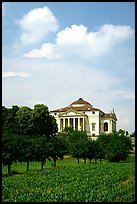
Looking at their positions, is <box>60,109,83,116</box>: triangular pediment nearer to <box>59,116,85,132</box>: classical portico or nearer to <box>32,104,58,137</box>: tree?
<box>59,116,85,132</box>: classical portico

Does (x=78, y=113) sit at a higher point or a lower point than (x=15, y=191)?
higher

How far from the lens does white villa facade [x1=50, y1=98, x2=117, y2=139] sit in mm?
54969

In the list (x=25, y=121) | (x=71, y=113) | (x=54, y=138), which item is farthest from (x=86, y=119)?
(x=54, y=138)

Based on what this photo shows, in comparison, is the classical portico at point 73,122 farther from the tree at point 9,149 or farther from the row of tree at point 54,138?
the tree at point 9,149

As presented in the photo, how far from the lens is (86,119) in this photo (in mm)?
56156

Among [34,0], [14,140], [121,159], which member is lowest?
[121,159]

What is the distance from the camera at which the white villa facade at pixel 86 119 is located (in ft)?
180

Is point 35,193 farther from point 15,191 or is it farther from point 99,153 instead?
point 99,153

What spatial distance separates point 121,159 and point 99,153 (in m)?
2.50

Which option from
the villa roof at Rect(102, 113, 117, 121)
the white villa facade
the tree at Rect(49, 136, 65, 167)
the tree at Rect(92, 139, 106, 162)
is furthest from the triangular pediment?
the tree at Rect(49, 136, 65, 167)

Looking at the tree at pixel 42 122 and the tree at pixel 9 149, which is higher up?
the tree at pixel 42 122

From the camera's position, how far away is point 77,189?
1239cm

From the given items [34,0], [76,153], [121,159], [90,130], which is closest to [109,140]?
[121,159]

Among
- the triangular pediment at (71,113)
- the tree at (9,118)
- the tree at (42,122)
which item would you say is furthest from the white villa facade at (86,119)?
the tree at (42,122)
